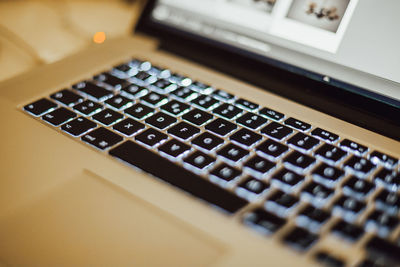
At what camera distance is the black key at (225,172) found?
39 centimetres

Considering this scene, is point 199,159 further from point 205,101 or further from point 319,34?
point 319,34

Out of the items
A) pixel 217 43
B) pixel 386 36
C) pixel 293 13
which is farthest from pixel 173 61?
pixel 386 36

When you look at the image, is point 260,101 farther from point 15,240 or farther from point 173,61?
point 15,240

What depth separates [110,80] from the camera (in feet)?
1.78

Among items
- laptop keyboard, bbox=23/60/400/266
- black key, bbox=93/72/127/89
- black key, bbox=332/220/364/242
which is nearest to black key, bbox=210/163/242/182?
laptop keyboard, bbox=23/60/400/266

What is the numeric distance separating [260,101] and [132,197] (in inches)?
9.0

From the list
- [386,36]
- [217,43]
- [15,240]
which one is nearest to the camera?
[15,240]

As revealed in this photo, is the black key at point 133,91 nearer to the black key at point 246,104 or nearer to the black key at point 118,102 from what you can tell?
the black key at point 118,102

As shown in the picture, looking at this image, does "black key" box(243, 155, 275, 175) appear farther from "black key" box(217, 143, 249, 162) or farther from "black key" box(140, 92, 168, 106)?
"black key" box(140, 92, 168, 106)

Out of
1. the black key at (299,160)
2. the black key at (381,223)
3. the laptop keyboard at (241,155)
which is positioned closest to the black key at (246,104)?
the laptop keyboard at (241,155)

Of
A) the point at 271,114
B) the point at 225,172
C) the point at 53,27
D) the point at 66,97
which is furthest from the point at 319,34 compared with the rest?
the point at 53,27

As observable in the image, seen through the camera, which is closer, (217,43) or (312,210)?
(312,210)

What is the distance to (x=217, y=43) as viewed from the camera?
56 centimetres

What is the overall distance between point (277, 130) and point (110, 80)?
241 millimetres
